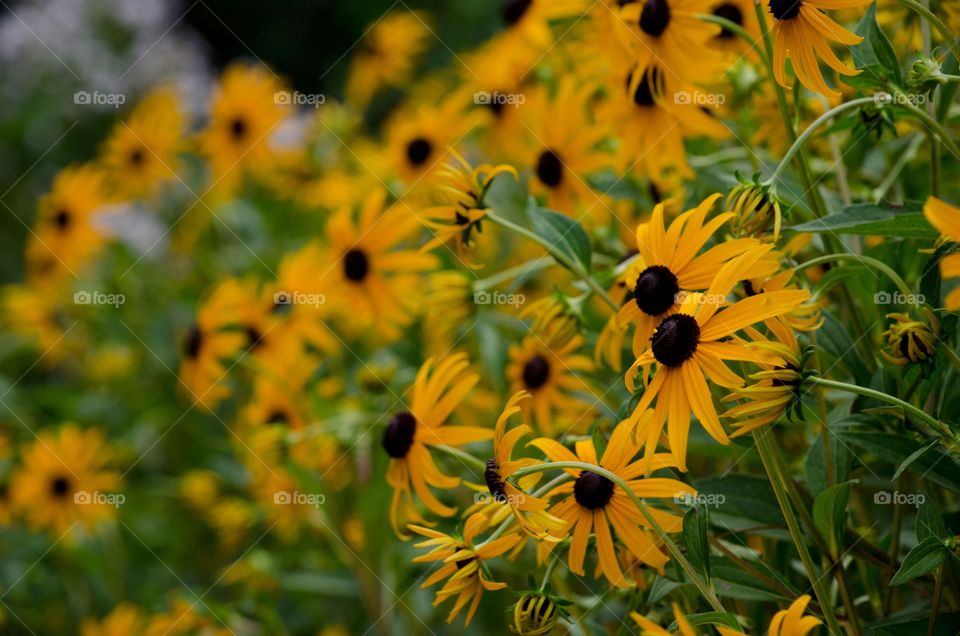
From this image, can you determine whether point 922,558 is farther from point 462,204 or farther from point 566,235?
point 462,204

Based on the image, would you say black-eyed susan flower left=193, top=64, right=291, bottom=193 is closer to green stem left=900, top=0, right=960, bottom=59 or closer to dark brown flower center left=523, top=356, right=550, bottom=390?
dark brown flower center left=523, top=356, right=550, bottom=390

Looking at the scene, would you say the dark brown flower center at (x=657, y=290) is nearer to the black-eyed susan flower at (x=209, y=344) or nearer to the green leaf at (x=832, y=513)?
the green leaf at (x=832, y=513)

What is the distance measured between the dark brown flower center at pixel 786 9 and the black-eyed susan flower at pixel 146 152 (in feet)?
7.06

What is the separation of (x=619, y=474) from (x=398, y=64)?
282 cm

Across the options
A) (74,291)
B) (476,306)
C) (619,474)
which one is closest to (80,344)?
(74,291)

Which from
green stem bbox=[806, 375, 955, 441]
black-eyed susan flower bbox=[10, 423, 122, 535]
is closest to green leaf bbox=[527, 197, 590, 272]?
green stem bbox=[806, 375, 955, 441]

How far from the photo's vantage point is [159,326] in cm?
250

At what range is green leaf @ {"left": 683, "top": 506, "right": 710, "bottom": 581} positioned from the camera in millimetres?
708

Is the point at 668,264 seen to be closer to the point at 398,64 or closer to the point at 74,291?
the point at 74,291

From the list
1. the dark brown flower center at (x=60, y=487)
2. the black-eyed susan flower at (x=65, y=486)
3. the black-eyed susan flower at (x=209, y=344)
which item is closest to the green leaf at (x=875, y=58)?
the black-eyed susan flower at (x=209, y=344)

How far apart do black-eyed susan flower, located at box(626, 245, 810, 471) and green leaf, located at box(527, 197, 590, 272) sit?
28cm

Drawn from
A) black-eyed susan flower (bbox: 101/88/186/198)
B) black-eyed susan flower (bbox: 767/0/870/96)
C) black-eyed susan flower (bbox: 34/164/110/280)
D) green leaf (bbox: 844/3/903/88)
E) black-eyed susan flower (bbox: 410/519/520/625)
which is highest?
black-eyed susan flower (bbox: 101/88/186/198)

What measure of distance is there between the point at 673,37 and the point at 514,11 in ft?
2.92

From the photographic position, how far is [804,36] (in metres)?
0.81
